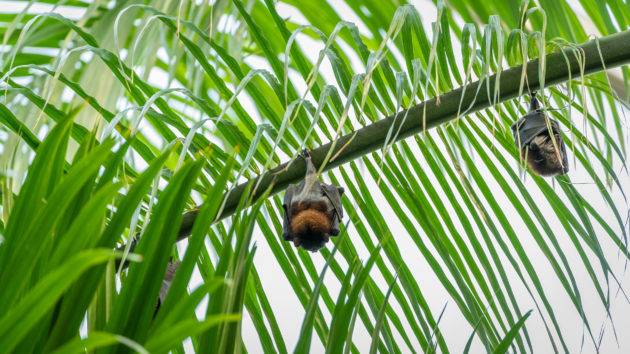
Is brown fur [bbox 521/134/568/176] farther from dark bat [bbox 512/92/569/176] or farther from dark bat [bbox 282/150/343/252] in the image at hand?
dark bat [bbox 282/150/343/252]

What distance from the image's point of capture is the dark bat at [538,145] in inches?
36.0

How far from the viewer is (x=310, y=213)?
82 cm

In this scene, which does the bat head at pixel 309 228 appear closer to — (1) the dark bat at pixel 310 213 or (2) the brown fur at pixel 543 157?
(1) the dark bat at pixel 310 213

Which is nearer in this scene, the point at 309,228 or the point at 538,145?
the point at 309,228

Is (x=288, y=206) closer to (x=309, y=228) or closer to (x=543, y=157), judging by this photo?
(x=309, y=228)

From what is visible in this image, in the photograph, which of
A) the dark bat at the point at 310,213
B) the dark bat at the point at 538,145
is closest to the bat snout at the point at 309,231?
the dark bat at the point at 310,213

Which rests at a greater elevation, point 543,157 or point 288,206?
point 543,157

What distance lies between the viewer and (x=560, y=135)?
96 cm

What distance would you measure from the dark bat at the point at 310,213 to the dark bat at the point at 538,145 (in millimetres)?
262

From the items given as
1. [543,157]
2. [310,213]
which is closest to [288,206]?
[310,213]

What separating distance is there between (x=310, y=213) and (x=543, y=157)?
1.05 feet

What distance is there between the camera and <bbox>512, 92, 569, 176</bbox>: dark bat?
0.92 m

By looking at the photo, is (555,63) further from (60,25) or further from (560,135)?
(60,25)

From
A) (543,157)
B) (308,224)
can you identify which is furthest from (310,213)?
(543,157)
